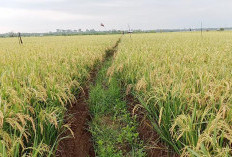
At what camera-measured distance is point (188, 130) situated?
1.58 meters

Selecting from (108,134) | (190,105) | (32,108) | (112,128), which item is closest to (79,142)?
(108,134)

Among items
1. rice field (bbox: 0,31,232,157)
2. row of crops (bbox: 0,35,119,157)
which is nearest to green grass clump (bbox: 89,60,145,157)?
rice field (bbox: 0,31,232,157)

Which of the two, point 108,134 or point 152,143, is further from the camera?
point 108,134

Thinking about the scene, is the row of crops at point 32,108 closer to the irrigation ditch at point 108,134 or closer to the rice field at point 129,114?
the rice field at point 129,114

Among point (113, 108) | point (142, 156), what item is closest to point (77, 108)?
point (113, 108)

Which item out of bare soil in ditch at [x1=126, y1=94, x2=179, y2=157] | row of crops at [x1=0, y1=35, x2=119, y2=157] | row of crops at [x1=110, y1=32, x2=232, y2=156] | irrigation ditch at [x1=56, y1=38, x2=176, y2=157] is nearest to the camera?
row of crops at [x1=110, y1=32, x2=232, y2=156]

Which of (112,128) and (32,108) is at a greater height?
(32,108)

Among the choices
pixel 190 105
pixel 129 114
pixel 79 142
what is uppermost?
pixel 190 105

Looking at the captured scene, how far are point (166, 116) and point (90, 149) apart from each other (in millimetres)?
1185

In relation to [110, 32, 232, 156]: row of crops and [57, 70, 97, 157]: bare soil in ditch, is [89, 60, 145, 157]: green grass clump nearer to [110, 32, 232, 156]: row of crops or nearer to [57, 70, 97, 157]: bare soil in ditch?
[57, 70, 97, 157]: bare soil in ditch

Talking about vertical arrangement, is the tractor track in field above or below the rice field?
below

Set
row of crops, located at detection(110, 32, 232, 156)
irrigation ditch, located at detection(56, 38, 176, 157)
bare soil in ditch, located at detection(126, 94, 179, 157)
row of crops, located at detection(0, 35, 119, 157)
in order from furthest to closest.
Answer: irrigation ditch, located at detection(56, 38, 176, 157), bare soil in ditch, located at detection(126, 94, 179, 157), row of crops, located at detection(0, 35, 119, 157), row of crops, located at detection(110, 32, 232, 156)

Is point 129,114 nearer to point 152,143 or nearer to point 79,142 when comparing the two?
point 152,143

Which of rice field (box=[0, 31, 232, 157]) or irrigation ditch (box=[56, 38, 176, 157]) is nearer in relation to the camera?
rice field (box=[0, 31, 232, 157])
